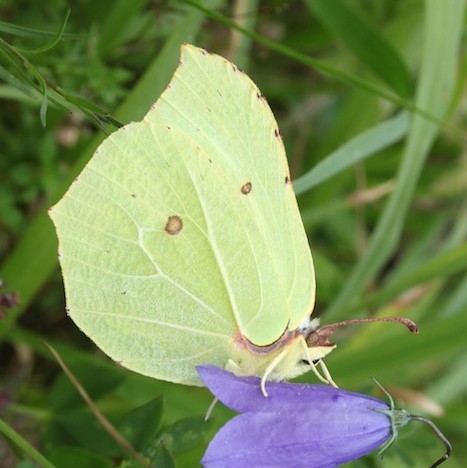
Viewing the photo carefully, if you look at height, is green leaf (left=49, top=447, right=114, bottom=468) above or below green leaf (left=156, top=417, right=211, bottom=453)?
below

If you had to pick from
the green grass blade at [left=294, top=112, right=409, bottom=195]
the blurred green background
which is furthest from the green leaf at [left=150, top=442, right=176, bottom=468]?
the green grass blade at [left=294, top=112, right=409, bottom=195]

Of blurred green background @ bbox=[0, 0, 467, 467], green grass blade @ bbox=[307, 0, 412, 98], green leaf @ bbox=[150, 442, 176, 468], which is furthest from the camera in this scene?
green grass blade @ bbox=[307, 0, 412, 98]

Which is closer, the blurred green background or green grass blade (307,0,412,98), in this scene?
the blurred green background

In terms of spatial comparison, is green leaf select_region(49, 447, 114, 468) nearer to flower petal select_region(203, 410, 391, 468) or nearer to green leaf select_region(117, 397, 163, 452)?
green leaf select_region(117, 397, 163, 452)

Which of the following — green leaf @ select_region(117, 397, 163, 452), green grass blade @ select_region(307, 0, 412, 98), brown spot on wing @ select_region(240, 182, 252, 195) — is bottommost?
green leaf @ select_region(117, 397, 163, 452)

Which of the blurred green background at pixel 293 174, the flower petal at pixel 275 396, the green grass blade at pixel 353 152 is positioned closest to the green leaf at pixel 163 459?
the blurred green background at pixel 293 174

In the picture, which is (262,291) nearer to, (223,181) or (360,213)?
(223,181)

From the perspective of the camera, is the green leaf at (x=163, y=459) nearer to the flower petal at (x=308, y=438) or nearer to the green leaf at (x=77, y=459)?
the flower petal at (x=308, y=438)
